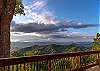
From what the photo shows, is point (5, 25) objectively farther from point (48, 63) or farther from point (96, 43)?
point (96, 43)

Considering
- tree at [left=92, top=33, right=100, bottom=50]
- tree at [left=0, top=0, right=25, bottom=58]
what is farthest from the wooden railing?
tree at [left=92, top=33, right=100, bottom=50]

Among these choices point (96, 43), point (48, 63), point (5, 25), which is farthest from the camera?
point (96, 43)

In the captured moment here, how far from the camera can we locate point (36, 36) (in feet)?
66.1

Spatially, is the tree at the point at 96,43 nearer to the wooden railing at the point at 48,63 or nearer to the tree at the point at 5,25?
the wooden railing at the point at 48,63

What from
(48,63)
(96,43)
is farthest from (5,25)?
(96,43)

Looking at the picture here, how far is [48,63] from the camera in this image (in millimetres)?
4969

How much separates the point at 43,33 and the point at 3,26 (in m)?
15.0

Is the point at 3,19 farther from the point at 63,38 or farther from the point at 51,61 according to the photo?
the point at 63,38

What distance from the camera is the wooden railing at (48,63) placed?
3.91m

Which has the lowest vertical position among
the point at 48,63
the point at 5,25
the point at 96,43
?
the point at 96,43

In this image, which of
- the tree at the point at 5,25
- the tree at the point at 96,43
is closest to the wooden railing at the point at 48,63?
the tree at the point at 5,25

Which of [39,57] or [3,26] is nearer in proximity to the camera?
[39,57]

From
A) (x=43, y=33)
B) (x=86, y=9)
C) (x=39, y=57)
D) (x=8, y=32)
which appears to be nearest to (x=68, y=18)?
(x=86, y=9)

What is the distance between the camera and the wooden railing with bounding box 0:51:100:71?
154 inches
